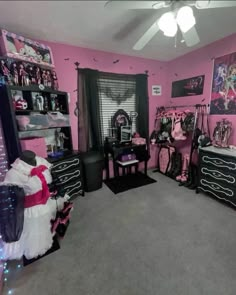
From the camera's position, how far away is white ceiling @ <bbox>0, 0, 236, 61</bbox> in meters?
1.61

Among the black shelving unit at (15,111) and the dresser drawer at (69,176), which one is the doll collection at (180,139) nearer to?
Answer: the dresser drawer at (69,176)

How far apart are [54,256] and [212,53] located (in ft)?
11.6

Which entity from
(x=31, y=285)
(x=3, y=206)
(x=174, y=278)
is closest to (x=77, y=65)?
(x=3, y=206)

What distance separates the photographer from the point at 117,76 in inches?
119

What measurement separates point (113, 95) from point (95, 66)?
1.93ft

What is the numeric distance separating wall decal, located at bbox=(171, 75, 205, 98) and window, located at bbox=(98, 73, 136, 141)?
0.90 m

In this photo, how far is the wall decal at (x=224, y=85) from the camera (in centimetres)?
239

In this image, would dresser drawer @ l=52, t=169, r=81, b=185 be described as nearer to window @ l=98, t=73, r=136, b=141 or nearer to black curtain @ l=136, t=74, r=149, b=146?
window @ l=98, t=73, r=136, b=141

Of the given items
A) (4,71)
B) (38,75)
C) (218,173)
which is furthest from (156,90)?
(4,71)

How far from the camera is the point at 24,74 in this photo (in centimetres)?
205

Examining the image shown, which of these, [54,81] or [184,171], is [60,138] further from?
[184,171]

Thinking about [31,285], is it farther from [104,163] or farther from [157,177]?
[157,177]

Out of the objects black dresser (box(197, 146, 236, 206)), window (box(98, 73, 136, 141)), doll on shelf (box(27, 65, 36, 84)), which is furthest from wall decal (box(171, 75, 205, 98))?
doll on shelf (box(27, 65, 36, 84))

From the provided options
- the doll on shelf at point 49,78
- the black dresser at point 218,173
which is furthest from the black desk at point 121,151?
the doll on shelf at point 49,78
